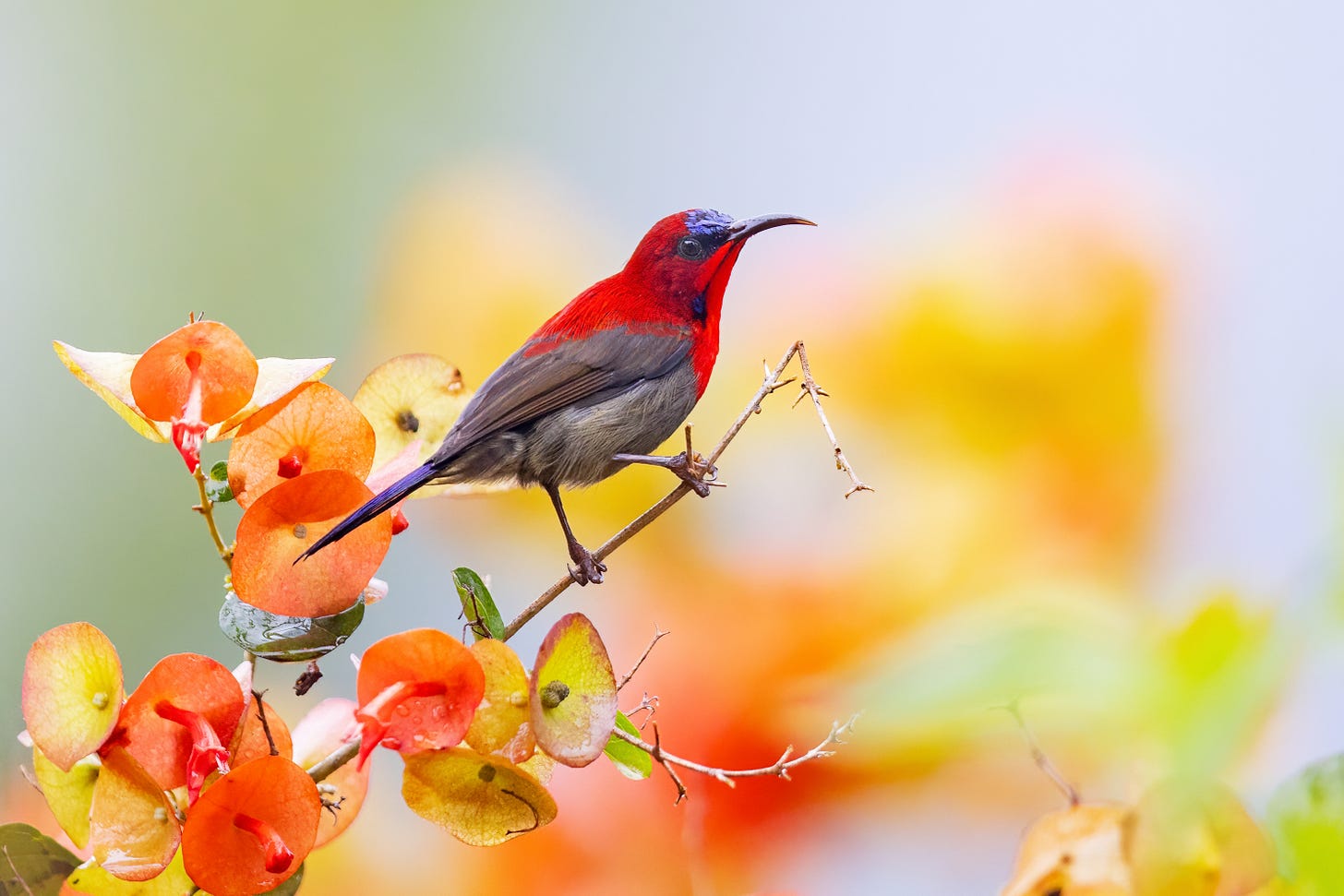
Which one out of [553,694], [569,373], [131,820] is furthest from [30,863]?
[569,373]

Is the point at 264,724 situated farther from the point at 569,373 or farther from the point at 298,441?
the point at 569,373

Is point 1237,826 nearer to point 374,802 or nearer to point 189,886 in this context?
point 189,886

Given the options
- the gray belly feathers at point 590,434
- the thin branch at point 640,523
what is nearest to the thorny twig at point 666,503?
the thin branch at point 640,523

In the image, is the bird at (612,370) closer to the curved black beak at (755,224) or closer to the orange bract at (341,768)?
the curved black beak at (755,224)

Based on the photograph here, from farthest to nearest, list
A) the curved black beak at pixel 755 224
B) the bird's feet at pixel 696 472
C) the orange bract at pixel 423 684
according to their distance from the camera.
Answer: the curved black beak at pixel 755 224
the bird's feet at pixel 696 472
the orange bract at pixel 423 684

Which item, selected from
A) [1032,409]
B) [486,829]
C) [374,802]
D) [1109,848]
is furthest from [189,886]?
[1032,409]

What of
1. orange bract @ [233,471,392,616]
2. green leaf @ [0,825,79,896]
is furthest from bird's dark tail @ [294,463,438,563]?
green leaf @ [0,825,79,896]

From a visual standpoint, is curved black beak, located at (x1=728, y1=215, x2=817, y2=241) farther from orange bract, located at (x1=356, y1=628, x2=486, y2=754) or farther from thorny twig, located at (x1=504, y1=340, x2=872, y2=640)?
orange bract, located at (x1=356, y1=628, x2=486, y2=754)

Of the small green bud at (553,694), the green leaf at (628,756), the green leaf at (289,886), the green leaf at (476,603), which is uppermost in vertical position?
the green leaf at (476,603)

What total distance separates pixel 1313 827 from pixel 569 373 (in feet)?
1.18

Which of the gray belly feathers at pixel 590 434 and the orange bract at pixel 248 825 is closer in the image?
the orange bract at pixel 248 825

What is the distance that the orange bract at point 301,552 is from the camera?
0.30 m

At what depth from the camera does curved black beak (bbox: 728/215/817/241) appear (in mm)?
518

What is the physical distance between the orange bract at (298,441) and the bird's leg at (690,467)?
0.10m
